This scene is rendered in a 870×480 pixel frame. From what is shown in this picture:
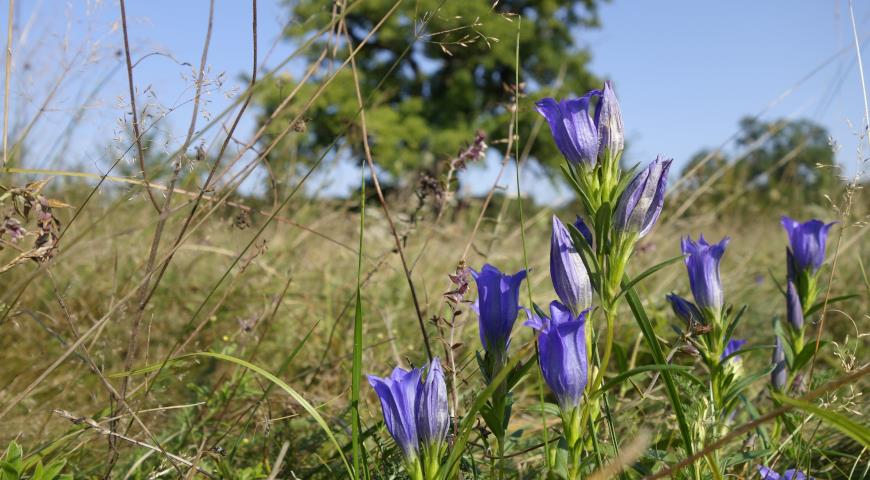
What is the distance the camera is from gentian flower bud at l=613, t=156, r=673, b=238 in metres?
1.08

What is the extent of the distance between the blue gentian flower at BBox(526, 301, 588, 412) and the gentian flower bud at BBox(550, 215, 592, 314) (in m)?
0.05

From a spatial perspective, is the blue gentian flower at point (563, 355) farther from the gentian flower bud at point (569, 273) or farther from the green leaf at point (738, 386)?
the green leaf at point (738, 386)

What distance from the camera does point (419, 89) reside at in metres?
21.4

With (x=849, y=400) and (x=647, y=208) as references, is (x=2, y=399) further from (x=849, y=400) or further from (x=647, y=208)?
(x=849, y=400)

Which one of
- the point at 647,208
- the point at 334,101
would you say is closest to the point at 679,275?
the point at 647,208

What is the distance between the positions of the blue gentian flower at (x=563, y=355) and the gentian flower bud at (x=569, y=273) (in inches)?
2.0

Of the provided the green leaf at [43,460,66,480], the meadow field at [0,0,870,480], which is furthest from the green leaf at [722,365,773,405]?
the green leaf at [43,460,66,480]

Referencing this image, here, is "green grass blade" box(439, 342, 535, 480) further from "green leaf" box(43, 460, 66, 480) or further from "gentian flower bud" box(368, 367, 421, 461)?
"green leaf" box(43, 460, 66, 480)

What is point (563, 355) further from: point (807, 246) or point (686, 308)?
point (807, 246)

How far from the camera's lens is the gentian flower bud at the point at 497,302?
1.09 m

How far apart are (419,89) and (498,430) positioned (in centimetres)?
2090

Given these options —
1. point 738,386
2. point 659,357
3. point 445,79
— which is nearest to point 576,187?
point 659,357

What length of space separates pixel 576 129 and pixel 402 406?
0.50 metres

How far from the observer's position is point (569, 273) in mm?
1104
